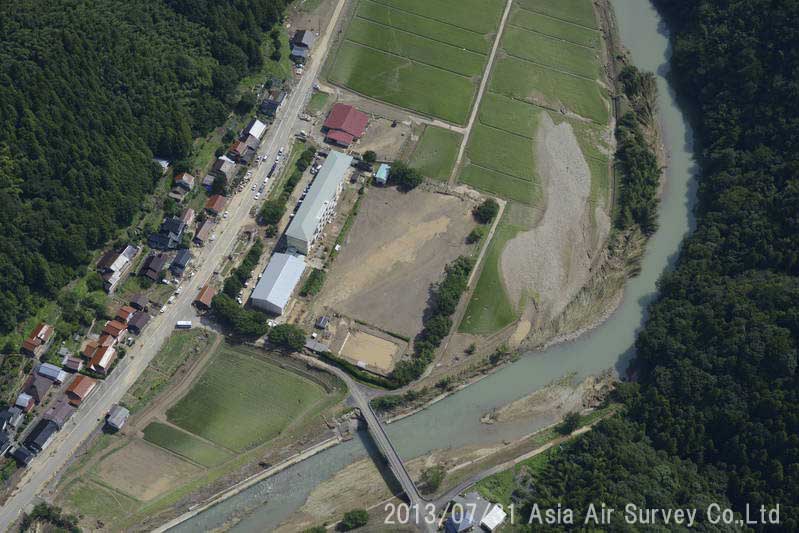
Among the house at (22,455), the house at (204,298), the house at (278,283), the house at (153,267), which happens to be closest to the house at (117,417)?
the house at (22,455)

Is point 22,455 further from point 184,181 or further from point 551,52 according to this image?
point 551,52

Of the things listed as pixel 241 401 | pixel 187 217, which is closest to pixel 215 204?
pixel 187 217

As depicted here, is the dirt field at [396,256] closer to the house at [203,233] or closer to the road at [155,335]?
the road at [155,335]

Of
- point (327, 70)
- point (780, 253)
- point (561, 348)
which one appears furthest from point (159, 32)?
point (780, 253)

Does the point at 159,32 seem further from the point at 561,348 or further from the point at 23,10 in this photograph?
the point at 561,348

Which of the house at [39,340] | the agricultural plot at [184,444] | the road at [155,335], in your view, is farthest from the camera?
the house at [39,340]
